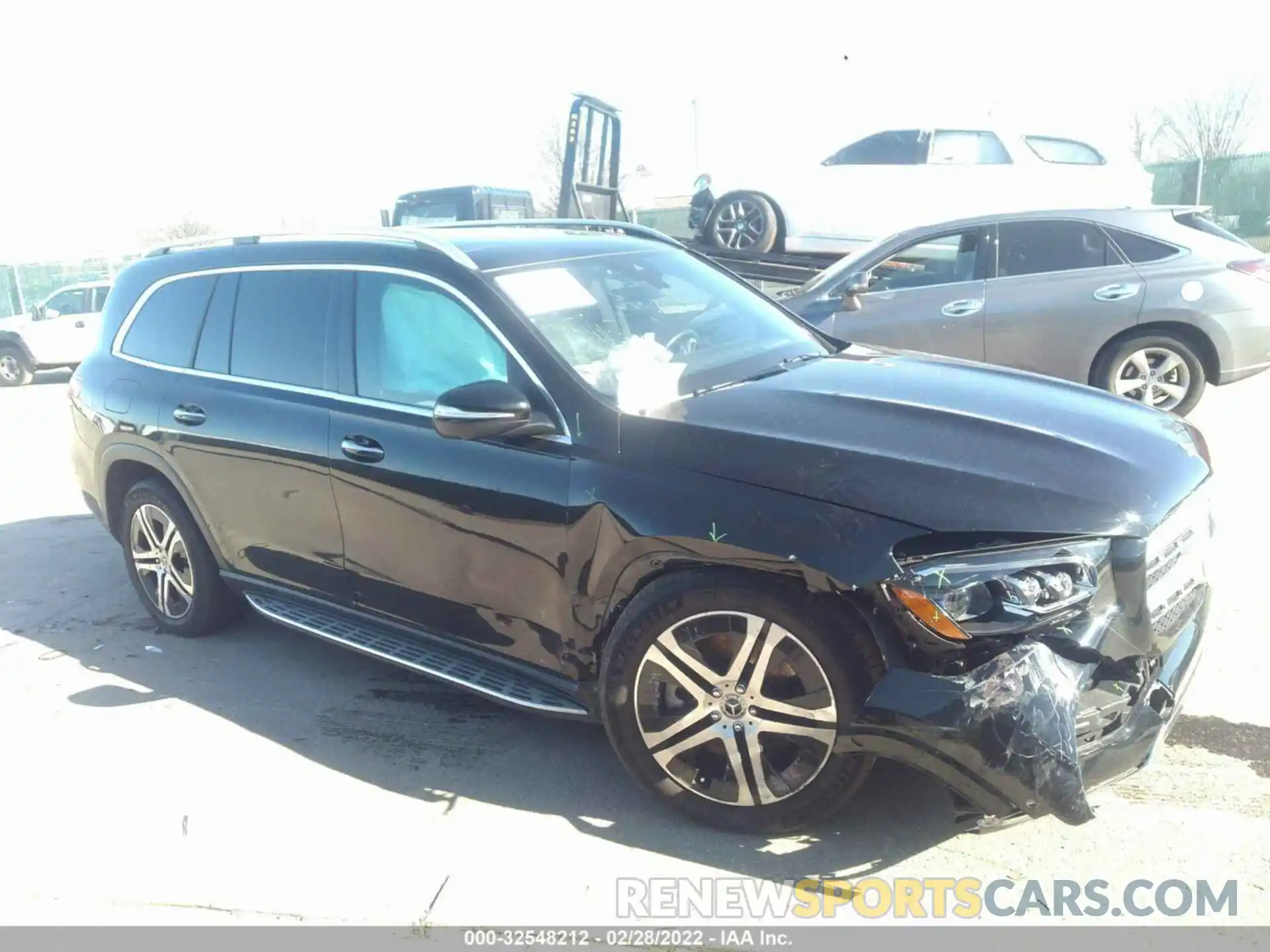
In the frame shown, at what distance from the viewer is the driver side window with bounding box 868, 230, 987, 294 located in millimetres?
7715

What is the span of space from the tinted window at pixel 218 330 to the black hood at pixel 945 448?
230 centimetres

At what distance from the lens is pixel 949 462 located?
112 inches

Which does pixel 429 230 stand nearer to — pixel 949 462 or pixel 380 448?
pixel 380 448

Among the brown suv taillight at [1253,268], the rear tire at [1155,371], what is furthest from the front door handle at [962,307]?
the brown suv taillight at [1253,268]

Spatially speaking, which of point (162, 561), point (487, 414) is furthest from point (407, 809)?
point (162, 561)

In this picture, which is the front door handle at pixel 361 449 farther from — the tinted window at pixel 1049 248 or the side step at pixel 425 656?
the tinted window at pixel 1049 248

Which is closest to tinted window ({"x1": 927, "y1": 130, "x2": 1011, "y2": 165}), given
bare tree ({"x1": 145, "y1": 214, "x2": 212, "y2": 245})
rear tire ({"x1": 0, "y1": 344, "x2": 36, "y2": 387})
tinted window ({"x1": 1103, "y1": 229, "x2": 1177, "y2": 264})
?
tinted window ({"x1": 1103, "y1": 229, "x2": 1177, "y2": 264})

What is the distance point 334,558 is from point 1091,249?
5997mm

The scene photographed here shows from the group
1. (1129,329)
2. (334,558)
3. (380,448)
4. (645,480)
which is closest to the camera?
(645,480)

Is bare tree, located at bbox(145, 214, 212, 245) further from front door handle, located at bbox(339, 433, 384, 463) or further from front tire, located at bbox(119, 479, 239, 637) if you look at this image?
front door handle, located at bbox(339, 433, 384, 463)

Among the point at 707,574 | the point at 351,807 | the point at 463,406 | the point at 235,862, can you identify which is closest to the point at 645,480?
the point at 707,574

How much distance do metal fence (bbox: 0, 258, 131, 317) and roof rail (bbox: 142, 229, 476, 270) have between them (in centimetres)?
2672

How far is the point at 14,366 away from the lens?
56.4 feet

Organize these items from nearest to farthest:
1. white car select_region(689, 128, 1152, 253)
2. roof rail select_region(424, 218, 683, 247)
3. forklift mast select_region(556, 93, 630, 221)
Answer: roof rail select_region(424, 218, 683, 247) < white car select_region(689, 128, 1152, 253) < forklift mast select_region(556, 93, 630, 221)
